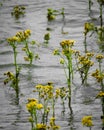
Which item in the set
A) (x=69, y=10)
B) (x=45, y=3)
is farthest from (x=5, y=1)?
(x=69, y=10)

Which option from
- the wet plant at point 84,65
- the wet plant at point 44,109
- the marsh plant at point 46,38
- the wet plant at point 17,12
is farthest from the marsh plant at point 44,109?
the wet plant at point 17,12

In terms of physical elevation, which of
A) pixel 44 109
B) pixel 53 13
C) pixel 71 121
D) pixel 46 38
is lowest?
pixel 71 121

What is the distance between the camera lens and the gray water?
5121 mm

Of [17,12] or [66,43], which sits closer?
[66,43]

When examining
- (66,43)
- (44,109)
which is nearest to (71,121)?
(44,109)

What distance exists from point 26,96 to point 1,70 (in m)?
1.31

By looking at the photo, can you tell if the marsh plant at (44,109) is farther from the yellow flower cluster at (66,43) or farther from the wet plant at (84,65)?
the wet plant at (84,65)

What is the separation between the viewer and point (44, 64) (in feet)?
23.9

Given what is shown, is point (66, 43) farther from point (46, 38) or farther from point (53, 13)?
point (53, 13)

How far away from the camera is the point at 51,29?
942 cm

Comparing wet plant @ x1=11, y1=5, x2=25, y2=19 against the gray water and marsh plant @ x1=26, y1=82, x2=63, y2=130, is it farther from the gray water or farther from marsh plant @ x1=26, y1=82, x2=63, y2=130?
marsh plant @ x1=26, y1=82, x2=63, y2=130

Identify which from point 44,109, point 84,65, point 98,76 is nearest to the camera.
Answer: point 44,109

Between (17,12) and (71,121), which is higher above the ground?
(17,12)

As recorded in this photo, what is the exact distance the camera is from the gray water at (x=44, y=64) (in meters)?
5.12
